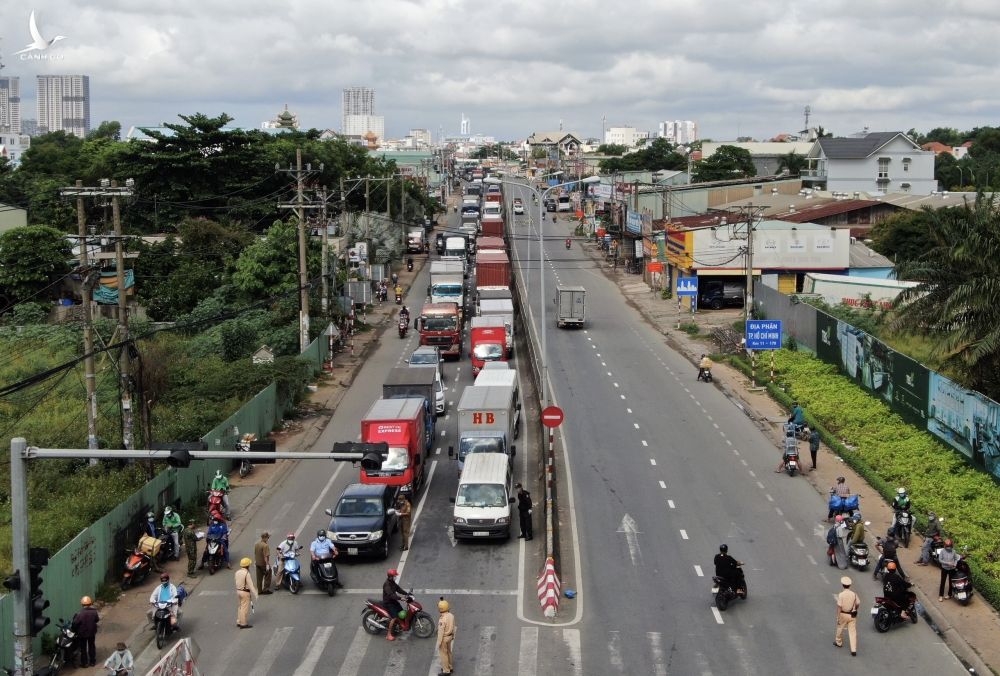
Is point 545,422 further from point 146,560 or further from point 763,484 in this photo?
point 146,560

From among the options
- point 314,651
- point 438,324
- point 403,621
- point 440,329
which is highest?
point 438,324

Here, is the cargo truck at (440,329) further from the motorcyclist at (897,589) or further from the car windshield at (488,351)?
the motorcyclist at (897,589)

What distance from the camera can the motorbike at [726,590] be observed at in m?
21.8

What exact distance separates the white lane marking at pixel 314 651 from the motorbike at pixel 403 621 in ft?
2.59

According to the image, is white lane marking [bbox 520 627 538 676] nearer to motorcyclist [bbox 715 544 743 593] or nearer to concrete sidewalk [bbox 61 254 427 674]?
motorcyclist [bbox 715 544 743 593]

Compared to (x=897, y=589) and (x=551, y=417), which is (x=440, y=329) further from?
(x=897, y=589)

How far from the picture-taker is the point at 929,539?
2427 centimetres

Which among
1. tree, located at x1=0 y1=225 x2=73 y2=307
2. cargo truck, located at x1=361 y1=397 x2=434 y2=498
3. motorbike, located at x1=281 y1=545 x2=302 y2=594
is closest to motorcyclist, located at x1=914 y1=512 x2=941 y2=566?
cargo truck, located at x1=361 y1=397 x2=434 y2=498

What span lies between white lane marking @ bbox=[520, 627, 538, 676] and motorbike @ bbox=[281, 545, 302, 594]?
5.28 m

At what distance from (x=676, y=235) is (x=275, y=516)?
45.0 m

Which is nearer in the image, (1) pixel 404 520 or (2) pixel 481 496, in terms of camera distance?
(1) pixel 404 520

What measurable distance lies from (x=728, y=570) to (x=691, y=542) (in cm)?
434

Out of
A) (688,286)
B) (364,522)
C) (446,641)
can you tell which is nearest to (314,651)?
(446,641)

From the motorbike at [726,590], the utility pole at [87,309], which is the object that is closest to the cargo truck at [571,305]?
the utility pole at [87,309]
